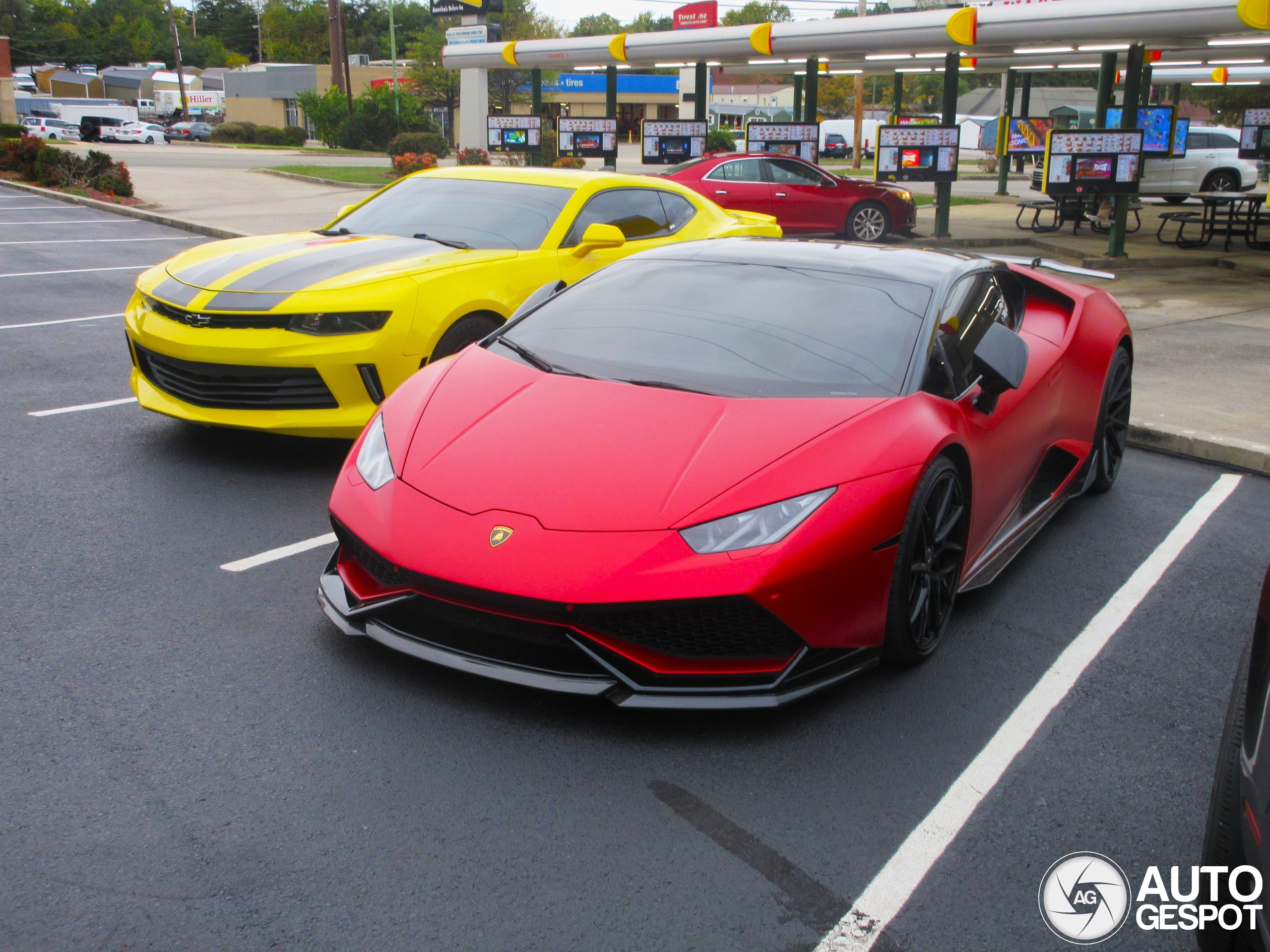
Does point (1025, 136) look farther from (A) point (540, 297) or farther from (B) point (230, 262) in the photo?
(A) point (540, 297)

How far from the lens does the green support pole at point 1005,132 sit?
995 inches

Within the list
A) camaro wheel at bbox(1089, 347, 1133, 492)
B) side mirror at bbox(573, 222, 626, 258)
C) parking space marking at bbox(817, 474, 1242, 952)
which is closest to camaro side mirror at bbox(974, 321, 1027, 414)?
parking space marking at bbox(817, 474, 1242, 952)

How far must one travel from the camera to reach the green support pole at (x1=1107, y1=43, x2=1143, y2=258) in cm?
1480

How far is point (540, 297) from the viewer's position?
467 cm

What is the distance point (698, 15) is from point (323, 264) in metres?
23.6

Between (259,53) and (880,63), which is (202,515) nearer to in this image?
(880,63)

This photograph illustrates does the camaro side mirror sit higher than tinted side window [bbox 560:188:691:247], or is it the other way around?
tinted side window [bbox 560:188:691:247]

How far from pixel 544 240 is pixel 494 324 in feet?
2.31

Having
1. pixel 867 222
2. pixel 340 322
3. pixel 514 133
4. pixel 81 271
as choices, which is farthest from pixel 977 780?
pixel 514 133

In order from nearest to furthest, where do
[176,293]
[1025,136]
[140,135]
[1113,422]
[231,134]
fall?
[176,293] → [1113,422] → [1025,136] → [140,135] → [231,134]

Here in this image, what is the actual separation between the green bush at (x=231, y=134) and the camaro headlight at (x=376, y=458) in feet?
201

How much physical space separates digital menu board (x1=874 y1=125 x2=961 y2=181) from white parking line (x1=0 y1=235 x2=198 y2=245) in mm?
10492

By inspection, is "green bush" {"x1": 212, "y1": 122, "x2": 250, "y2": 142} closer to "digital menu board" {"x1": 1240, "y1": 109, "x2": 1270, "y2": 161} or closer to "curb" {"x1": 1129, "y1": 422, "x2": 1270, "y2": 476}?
"digital menu board" {"x1": 1240, "y1": 109, "x2": 1270, "y2": 161}

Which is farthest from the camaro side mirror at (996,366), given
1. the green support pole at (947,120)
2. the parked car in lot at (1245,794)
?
the green support pole at (947,120)
